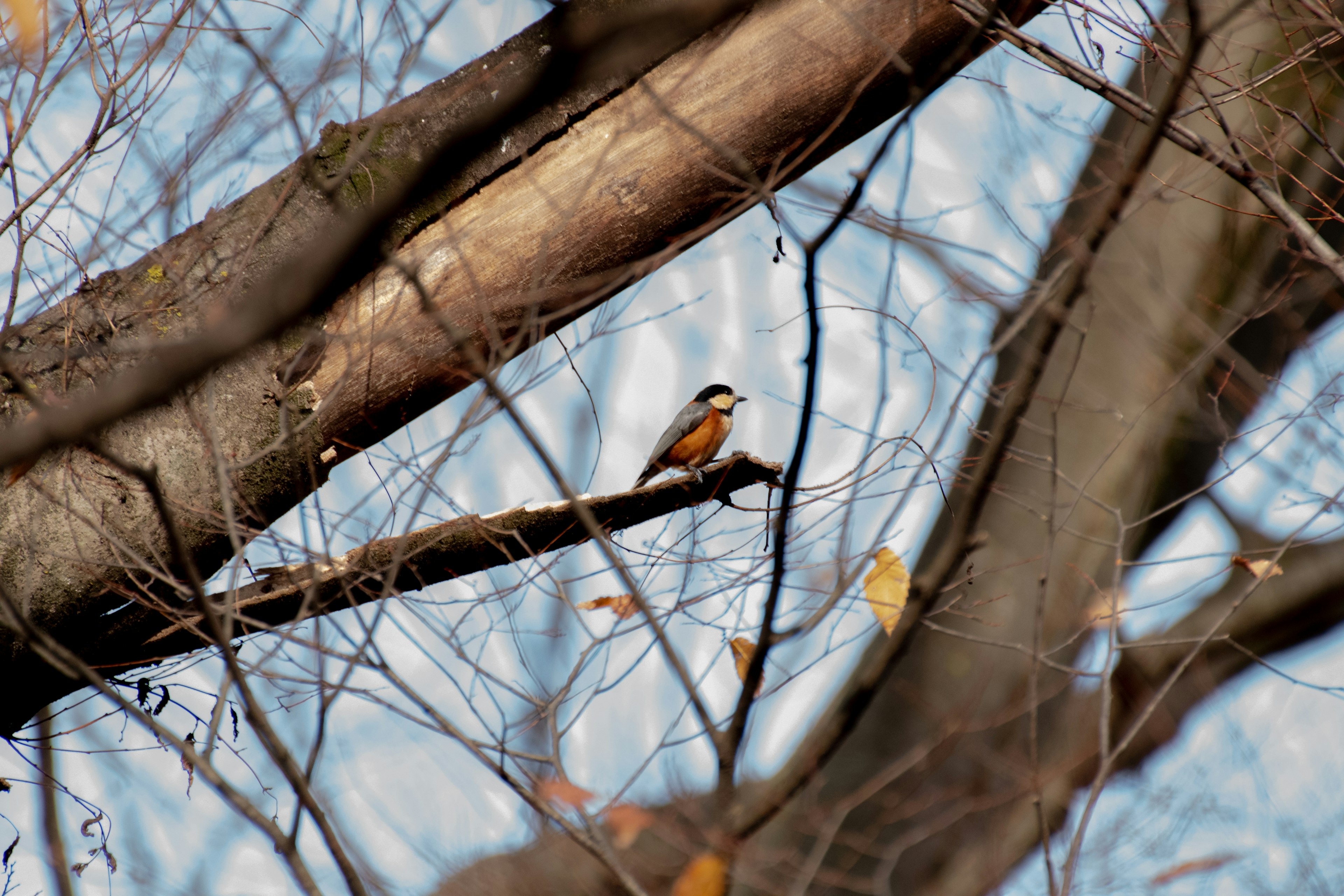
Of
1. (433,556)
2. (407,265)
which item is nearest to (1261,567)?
(433,556)

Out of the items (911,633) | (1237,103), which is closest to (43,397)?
(911,633)

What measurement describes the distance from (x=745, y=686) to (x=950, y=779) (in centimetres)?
481

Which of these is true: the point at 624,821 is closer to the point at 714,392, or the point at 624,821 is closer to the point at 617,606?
the point at 617,606

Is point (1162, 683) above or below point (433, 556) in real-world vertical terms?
below

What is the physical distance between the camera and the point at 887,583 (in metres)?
3.02

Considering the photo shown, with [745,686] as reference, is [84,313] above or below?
above

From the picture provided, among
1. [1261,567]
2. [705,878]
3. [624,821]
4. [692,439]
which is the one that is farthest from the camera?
[692,439]

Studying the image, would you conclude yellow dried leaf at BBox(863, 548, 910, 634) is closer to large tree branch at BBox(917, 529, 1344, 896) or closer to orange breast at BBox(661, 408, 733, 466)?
orange breast at BBox(661, 408, 733, 466)

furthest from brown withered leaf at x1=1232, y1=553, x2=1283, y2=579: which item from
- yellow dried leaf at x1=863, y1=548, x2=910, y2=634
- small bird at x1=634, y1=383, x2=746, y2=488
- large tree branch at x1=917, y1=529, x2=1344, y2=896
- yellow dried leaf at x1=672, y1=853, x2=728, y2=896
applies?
large tree branch at x1=917, y1=529, x2=1344, y2=896

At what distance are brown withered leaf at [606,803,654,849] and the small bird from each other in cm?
248

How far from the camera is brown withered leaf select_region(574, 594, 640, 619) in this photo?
9.60 feet

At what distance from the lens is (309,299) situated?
3.59 feet

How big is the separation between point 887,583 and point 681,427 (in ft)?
9.04

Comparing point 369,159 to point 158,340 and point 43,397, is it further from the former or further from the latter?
point 43,397
